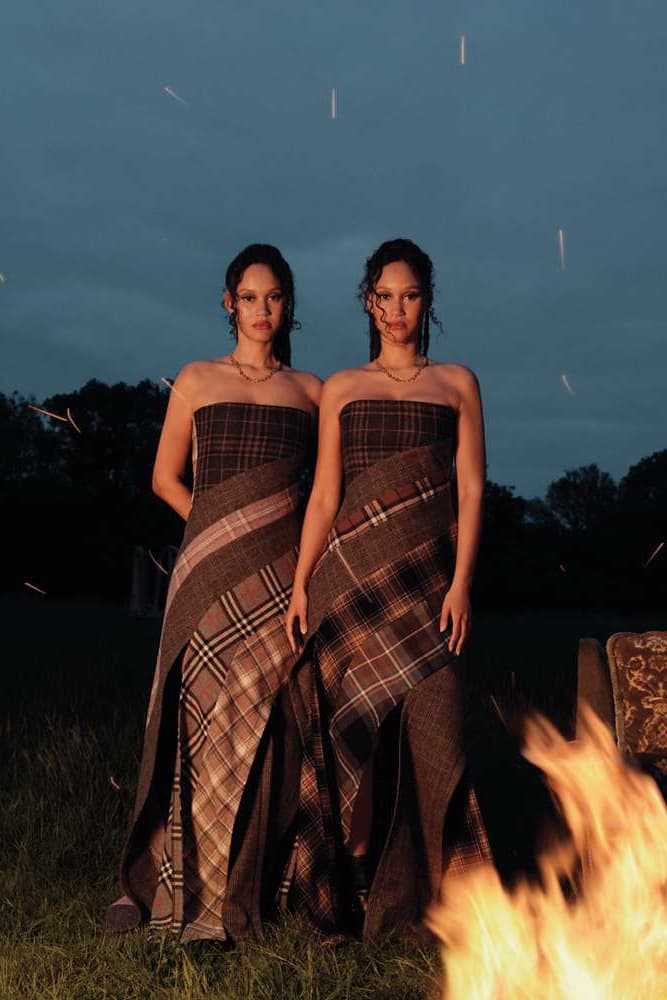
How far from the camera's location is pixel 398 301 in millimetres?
4086

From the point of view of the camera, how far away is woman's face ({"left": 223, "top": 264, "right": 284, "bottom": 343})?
4.17 meters

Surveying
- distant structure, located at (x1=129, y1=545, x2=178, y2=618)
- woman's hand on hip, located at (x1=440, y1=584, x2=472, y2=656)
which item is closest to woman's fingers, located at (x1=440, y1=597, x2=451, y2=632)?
woman's hand on hip, located at (x1=440, y1=584, x2=472, y2=656)

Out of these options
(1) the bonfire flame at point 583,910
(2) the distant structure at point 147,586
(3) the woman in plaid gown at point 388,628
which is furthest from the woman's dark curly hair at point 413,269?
(2) the distant structure at point 147,586

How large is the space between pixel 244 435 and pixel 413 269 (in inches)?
34.0

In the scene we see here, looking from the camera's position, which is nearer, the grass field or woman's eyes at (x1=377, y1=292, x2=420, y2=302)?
the grass field

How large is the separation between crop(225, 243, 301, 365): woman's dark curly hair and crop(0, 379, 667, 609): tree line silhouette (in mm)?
20550

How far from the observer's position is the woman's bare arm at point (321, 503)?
4.06 m

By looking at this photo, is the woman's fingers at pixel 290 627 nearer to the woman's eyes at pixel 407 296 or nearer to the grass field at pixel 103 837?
the grass field at pixel 103 837

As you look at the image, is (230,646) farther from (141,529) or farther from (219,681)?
(141,529)

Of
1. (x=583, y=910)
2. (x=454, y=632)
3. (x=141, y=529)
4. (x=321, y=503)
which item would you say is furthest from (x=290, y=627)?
(x=141, y=529)

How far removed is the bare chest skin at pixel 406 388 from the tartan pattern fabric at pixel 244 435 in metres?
0.21

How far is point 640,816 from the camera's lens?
441 cm

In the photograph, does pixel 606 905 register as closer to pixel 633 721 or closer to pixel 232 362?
pixel 633 721

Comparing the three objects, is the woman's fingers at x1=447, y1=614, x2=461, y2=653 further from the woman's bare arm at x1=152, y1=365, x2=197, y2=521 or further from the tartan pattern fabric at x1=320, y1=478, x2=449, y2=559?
the woman's bare arm at x1=152, y1=365, x2=197, y2=521
